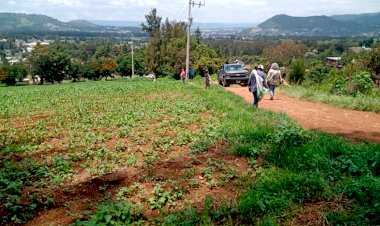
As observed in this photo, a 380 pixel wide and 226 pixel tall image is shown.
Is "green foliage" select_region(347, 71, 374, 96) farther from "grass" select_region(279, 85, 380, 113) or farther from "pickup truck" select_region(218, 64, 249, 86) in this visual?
"pickup truck" select_region(218, 64, 249, 86)

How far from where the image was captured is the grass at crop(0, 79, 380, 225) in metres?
5.12

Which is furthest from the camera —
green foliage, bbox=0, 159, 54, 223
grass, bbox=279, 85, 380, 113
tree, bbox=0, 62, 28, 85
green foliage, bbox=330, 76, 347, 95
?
tree, bbox=0, 62, 28, 85

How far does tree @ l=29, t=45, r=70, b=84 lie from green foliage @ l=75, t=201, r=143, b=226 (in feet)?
269

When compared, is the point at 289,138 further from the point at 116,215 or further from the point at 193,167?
the point at 116,215

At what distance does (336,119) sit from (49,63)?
79587mm

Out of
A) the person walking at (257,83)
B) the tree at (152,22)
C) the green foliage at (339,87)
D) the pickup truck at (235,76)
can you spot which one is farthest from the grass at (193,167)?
the tree at (152,22)

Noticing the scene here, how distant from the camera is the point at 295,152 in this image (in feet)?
23.1

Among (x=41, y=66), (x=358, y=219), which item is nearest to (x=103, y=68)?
(x=41, y=66)

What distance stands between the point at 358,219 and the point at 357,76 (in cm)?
1442

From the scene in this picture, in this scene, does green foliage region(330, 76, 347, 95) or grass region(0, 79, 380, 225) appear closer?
grass region(0, 79, 380, 225)

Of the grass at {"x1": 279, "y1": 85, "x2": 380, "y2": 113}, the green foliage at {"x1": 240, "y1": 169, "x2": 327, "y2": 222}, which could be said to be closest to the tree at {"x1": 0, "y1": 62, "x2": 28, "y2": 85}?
the grass at {"x1": 279, "y1": 85, "x2": 380, "y2": 113}

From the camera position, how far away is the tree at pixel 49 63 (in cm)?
7950

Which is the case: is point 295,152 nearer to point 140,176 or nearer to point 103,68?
point 140,176

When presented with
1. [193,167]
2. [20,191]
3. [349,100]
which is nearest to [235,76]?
[349,100]
